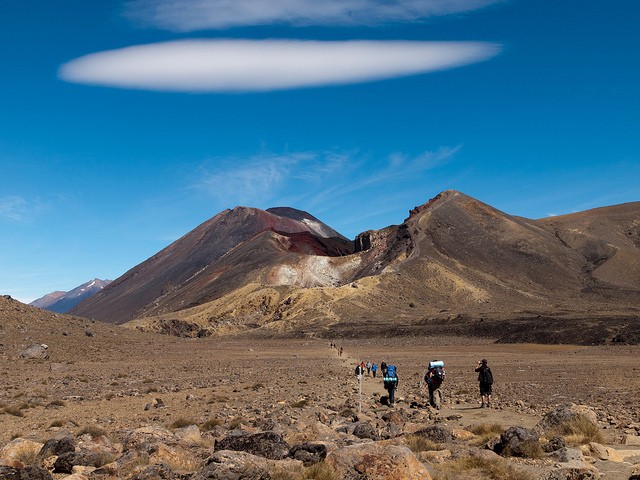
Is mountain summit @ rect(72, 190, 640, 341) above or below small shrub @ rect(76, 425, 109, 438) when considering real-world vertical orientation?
above

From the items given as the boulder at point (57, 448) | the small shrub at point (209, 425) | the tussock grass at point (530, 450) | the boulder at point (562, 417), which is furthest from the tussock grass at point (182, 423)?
the boulder at point (562, 417)

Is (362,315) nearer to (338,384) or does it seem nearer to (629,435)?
(338,384)

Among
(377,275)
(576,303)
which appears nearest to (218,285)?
(377,275)

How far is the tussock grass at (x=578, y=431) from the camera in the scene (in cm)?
1048

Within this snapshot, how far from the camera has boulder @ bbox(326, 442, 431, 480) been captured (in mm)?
7051

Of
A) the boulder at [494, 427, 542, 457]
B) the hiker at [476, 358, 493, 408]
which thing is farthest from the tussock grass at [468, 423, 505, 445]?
the hiker at [476, 358, 493, 408]

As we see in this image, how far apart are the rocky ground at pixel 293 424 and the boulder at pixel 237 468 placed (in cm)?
2

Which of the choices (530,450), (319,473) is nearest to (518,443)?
(530,450)

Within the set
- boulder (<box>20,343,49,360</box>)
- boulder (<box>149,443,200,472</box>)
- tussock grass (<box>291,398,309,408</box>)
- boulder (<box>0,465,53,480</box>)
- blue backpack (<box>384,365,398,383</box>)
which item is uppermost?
boulder (<box>20,343,49,360</box>)

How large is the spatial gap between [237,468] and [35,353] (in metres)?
35.6

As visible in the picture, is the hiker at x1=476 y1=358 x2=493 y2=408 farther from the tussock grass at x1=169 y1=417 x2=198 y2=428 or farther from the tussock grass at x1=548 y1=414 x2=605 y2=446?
the tussock grass at x1=169 y1=417 x2=198 y2=428

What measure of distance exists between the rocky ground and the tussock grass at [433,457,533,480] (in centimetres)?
2

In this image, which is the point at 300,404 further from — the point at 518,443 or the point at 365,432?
the point at 518,443

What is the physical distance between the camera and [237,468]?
6.71 meters
